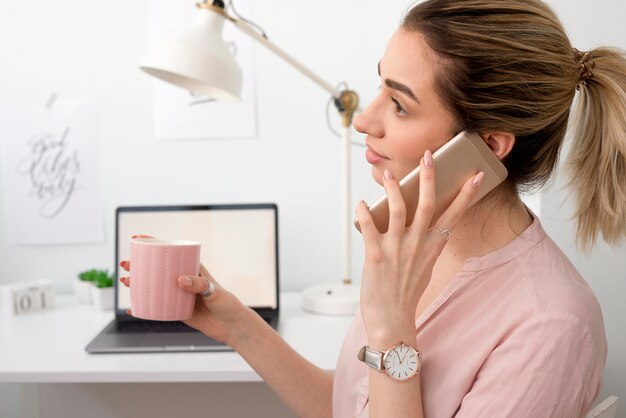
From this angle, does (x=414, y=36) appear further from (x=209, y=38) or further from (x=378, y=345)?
(x=209, y=38)

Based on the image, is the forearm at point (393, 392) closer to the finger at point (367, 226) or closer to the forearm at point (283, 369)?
the finger at point (367, 226)

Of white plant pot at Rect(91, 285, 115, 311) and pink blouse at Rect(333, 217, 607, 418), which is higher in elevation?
pink blouse at Rect(333, 217, 607, 418)

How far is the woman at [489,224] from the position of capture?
66 centimetres

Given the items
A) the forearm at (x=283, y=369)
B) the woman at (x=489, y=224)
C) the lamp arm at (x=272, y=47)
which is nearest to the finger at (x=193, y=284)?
the woman at (x=489, y=224)

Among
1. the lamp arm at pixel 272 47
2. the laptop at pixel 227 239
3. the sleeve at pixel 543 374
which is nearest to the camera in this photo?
→ the sleeve at pixel 543 374

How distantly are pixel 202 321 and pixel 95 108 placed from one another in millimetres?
892

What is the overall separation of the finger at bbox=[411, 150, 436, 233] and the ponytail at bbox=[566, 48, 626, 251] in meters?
0.23

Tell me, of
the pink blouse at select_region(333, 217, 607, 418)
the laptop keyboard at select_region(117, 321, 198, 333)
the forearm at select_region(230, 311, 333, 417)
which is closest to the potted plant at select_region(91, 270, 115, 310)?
the laptop keyboard at select_region(117, 321, 198, 333)

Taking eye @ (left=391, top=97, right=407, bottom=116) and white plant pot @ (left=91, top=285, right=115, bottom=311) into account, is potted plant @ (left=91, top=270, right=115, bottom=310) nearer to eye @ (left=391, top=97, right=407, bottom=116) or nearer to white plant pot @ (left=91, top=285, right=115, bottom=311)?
white plant pot @ (left=91, top=285, right=115, bottom=311)

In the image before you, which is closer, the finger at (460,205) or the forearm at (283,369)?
the finger at (460,205)

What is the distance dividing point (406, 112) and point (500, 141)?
12 cm

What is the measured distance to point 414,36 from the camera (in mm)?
739

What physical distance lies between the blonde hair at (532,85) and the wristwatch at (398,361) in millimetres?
274

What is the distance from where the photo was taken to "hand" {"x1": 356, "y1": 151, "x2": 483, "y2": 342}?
2.17 feet
